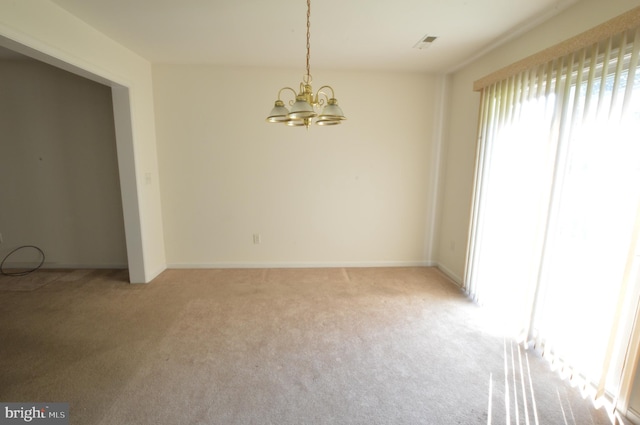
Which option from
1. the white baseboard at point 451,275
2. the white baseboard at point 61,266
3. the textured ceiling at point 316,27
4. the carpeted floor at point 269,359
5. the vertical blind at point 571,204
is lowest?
the carpeted floor at point 269,359

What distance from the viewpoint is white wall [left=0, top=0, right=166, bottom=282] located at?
193 centimetres

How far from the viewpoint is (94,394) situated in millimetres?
1725

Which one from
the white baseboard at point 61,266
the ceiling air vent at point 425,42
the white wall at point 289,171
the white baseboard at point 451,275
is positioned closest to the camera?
the ceiling air vent at point 425,42

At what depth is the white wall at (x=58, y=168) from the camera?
135 inches

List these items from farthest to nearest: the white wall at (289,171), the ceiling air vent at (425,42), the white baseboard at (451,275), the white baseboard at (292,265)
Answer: the white baseboard at (292,265)
the white wall at (289,171)
the white baseboard at (451,275)
the ceiling air vent at (425,42)

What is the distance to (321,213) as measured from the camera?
150 inches

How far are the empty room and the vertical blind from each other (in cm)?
2

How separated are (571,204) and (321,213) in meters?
2.58

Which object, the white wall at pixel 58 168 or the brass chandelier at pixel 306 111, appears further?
the white wall at pixel 58 168

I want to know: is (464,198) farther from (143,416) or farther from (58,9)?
(58,9)

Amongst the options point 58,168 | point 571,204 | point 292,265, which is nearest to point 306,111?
point 571,204

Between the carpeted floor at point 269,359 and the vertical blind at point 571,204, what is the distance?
304 millimetres
